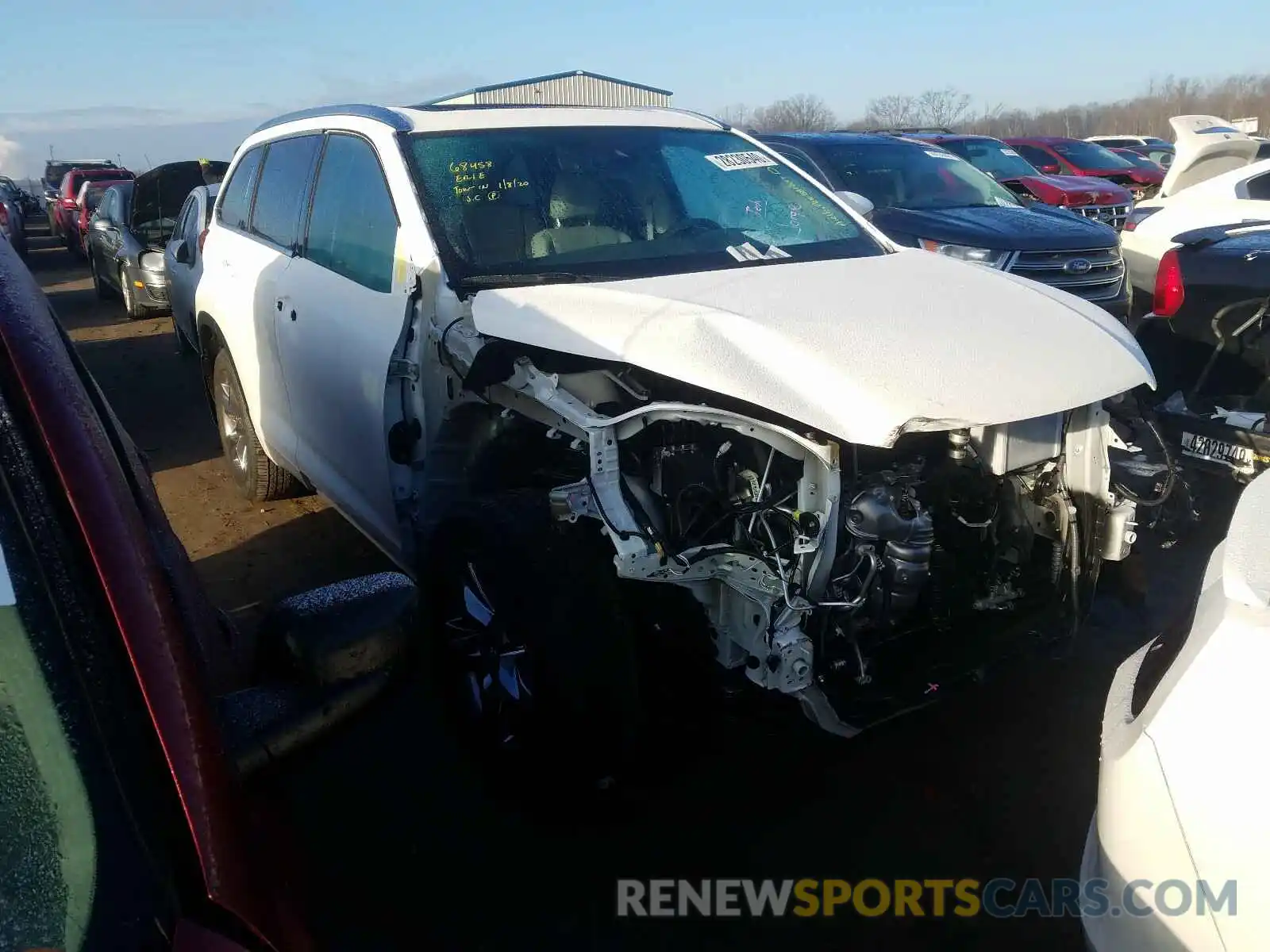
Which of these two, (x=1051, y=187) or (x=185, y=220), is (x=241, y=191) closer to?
(x=185, y=220)

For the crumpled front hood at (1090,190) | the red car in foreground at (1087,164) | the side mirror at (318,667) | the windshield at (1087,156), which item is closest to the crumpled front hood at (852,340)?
the side mirror at (318,667)

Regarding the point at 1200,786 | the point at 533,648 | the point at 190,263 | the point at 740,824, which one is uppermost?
the point at 190,263

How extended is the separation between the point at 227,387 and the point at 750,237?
3.19 metres

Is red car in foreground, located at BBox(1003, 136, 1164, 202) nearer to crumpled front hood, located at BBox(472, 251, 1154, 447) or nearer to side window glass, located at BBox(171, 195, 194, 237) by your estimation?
side window glass, located at BBox(171, 195, 194, 237)

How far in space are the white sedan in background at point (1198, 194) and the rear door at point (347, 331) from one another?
4.96 meters

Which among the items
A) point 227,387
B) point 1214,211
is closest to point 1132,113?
point 1214,211

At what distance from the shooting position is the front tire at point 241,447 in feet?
17.3

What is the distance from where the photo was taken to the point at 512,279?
10.8ft

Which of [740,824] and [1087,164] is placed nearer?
[740,824]

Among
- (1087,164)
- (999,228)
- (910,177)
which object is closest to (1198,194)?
(999,228)

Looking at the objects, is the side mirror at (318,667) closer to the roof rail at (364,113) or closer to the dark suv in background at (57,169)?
the roof rail at (364,113)

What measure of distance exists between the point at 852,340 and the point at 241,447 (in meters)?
4.09

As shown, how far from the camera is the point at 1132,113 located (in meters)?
65.9

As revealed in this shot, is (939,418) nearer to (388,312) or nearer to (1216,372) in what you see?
(388,312)
